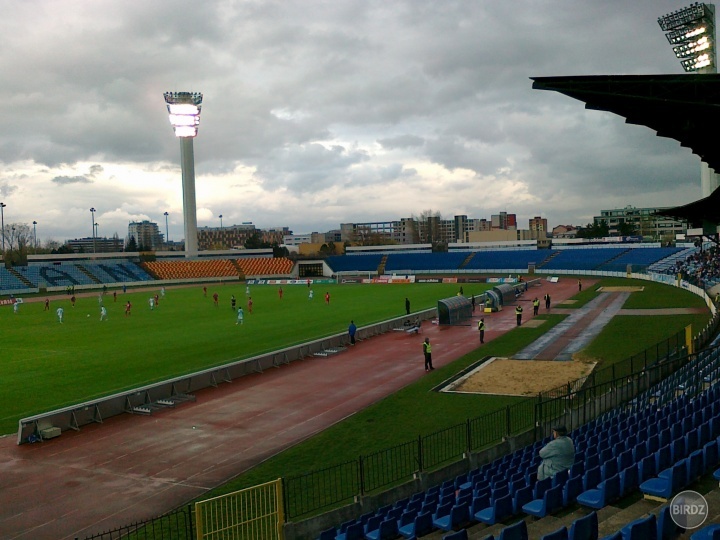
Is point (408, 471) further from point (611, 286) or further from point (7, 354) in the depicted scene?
point (611, 286)

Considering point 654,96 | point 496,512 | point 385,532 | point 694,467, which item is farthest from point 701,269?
point 385,532

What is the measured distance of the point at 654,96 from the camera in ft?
45.6

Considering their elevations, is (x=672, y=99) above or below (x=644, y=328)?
above

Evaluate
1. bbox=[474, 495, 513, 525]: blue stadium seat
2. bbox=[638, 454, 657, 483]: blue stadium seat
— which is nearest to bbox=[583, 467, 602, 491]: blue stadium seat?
bbox=[638, 454, 657, 483]: blue stadium seat

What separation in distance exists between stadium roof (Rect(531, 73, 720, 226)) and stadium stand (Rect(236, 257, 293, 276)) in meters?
88.4

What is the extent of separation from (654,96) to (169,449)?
1551 cm

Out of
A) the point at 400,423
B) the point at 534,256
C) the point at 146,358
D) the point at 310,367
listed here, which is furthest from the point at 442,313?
the point at 534,256

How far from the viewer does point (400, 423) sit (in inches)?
704

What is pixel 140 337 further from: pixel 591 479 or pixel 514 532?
pixel 514 532

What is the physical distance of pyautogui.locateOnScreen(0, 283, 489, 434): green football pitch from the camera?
23.6 metres

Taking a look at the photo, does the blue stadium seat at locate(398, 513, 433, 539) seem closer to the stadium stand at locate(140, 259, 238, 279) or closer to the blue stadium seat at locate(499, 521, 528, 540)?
the blue stadium seat at locate(499, 521, 528, 540)

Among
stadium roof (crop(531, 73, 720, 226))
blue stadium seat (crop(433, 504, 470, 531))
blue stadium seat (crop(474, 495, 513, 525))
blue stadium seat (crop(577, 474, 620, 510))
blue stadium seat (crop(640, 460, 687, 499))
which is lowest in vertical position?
blue stadium seat (crop(433, 504, 470, 531))

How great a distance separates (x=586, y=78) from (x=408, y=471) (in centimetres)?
1011

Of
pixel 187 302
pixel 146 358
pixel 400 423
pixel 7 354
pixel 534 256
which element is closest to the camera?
pixel 400 423
